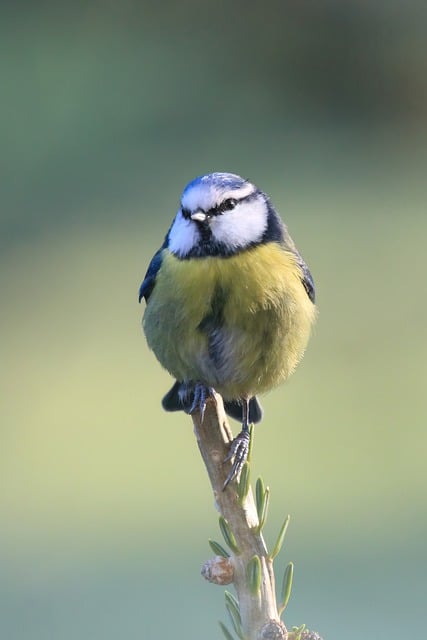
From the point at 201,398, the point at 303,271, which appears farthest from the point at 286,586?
the point at 303,271

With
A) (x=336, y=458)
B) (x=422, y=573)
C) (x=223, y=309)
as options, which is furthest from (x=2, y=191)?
(x=223, y=309)

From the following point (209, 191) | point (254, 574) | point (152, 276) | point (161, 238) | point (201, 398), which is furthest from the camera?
point (161, 238)

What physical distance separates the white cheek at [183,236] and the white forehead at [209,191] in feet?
0.07

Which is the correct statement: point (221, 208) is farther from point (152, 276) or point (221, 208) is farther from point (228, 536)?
point (228, 536)

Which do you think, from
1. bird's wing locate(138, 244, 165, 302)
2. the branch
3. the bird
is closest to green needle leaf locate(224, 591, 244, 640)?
the branch

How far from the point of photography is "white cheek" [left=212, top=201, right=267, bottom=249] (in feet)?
3.71

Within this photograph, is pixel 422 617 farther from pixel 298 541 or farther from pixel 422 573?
pixel 298 541

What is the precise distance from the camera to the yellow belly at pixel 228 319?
113cm

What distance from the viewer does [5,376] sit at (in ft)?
10.3

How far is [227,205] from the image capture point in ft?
3.67

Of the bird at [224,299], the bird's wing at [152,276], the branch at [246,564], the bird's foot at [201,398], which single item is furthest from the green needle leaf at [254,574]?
the bird's wing at [152,276]

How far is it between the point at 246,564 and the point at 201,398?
1.18 feet

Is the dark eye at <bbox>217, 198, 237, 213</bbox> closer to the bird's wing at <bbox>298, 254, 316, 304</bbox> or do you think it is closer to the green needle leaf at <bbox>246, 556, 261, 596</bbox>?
the bird's wing at <bbox>298, 254, 316, 304</bbox>

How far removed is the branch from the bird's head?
0.41m
